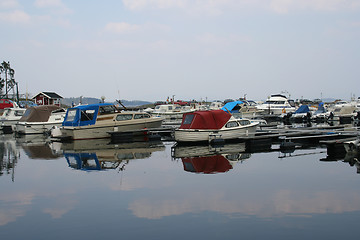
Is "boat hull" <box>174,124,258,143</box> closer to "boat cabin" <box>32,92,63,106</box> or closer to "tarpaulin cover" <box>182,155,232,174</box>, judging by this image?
"tarpaulin cover" <box>182,155,232,174</box>

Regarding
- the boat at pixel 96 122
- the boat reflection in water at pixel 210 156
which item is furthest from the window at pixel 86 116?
the boat reflection in water at pixel 210 156

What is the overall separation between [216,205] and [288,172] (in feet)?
21.4

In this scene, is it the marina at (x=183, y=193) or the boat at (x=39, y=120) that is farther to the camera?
the boat at (x=39, y=120)

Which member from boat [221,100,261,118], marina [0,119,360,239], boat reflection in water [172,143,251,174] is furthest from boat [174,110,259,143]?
boat [221,100,261,118]

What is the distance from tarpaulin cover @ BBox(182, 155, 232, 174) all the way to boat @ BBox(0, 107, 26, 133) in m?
28.5

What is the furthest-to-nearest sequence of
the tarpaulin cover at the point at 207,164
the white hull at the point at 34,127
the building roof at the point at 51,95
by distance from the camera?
1. the building roof at the point at 51,95
2. the white hull at the point at 34,127
3. the tarpaulin cover at the point at 207,164

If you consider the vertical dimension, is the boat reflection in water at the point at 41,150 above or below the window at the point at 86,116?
below

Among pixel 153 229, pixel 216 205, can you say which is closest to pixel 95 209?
pixel 153 229

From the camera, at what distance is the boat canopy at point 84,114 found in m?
31.9

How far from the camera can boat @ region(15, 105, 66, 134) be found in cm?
3828

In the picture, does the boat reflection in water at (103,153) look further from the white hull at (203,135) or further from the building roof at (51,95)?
the building roof at (51,95)

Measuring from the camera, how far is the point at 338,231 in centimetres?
950

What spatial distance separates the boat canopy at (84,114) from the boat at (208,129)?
8683 millimetres

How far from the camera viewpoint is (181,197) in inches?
509
